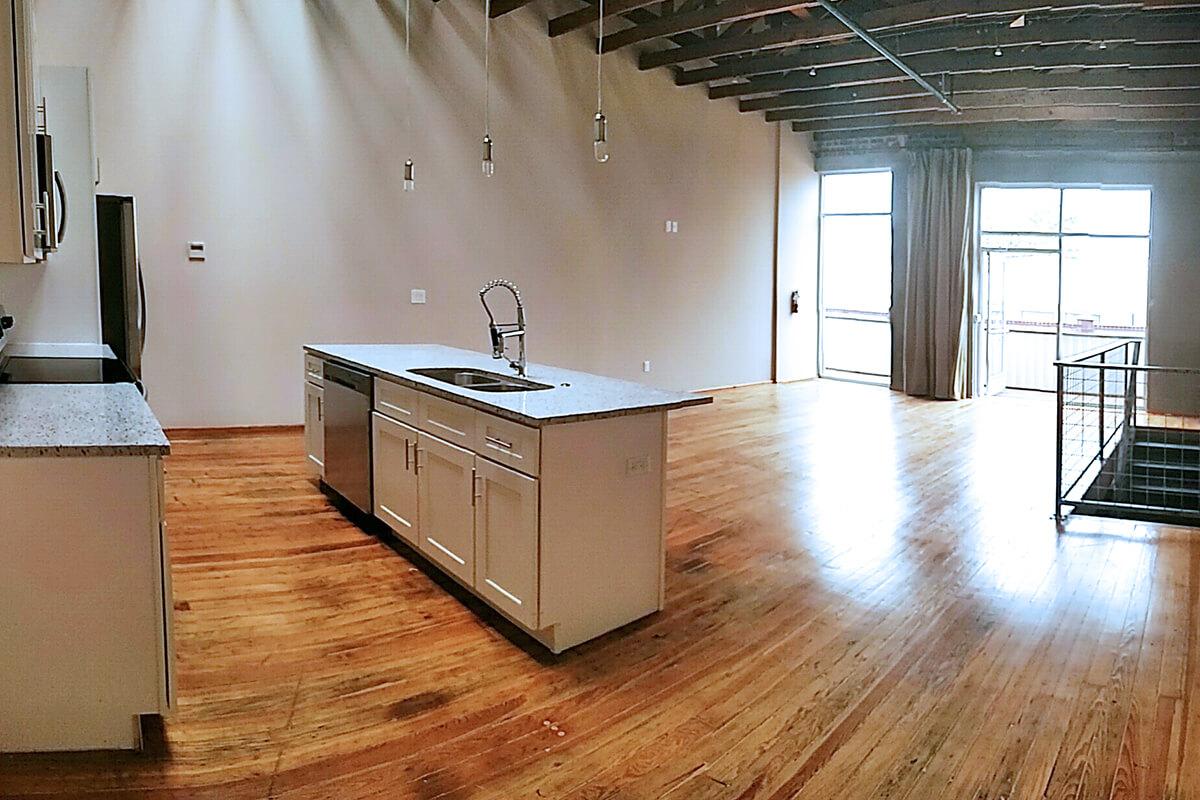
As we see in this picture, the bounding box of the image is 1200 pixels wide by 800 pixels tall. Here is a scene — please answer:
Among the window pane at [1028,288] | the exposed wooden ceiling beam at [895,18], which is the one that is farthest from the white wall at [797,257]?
the exposed wooden ceiling beam at [895,18]

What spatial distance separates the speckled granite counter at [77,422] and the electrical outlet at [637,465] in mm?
1564

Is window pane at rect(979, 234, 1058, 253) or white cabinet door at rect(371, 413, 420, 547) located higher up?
window pane at rect(979, 234, 1058, 253)

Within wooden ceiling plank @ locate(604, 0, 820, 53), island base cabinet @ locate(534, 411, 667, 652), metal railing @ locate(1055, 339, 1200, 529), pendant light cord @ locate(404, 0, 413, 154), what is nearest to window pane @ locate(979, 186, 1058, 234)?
metal railing @ locate(1055, 339, 1200, 529)

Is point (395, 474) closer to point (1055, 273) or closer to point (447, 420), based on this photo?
point (447, 420)

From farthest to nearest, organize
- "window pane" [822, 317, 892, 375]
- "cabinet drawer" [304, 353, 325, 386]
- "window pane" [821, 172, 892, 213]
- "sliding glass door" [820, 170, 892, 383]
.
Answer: "window pane" [822, 317, 892, 375] → "sliding glass door" [820, 170, 892, 383] → "window pane" [821, 172, 892, 213] → "cabinet drawer" [304, 353, 325, 386]

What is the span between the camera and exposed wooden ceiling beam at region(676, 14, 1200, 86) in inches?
267

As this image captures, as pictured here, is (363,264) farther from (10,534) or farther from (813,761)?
(813,761)

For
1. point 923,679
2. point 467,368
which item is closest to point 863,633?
point 923,679

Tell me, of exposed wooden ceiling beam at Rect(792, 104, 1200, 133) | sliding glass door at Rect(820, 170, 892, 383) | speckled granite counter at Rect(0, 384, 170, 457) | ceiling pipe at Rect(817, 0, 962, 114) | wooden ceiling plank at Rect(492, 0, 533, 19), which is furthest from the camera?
sliding glass door at Rect(820, 170, 892, 383)

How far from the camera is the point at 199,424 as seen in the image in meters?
7.07

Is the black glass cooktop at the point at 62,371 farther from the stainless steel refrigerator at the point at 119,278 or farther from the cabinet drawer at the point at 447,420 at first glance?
the stainless steel refrigerator at the point at 119,278

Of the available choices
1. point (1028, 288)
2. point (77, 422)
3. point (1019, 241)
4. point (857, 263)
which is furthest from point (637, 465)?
point (857, 263)

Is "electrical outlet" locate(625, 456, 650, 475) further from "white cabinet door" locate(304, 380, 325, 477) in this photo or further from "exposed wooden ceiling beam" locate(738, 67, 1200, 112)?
"exposed wooden ceiling beam" locate(738, 67, 1200, 112)

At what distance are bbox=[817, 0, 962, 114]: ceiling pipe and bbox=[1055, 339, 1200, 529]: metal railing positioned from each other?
8.35 feet
